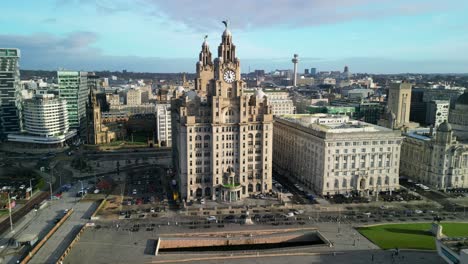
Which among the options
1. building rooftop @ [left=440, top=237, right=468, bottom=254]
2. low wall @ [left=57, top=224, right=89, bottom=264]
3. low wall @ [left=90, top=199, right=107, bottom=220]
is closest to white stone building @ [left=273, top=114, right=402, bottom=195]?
building rooftop @ [left=440, top=237, right=468, bottom=254]

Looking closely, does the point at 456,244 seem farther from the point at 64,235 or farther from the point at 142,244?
the point at 64,235

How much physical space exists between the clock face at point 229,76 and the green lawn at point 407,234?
6726cm

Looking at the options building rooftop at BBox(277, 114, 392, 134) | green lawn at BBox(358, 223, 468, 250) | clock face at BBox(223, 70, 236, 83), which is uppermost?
clock face at BBox(223, 70, 236, 83)

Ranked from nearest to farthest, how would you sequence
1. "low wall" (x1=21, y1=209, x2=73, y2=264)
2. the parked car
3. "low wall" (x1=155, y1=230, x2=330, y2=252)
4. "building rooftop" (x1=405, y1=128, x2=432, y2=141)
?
1. "low wall" (x1=21, y1=209, x2=73, y2=264)
2. "low wall" (x1=155, y1=230, x2=330, y2=252)
3. the parked car
4. "building rooftop" (x1=405, y1=128, x2=432, y2=141)

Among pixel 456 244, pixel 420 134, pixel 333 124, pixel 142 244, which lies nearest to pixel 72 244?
pixel 142 244

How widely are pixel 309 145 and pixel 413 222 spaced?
153 feet

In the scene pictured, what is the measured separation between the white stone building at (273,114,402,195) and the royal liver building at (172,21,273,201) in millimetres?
17977

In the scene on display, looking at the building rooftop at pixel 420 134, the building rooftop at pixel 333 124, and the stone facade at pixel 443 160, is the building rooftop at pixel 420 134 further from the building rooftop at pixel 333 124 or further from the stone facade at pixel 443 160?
the building rooftop at pixel 333 124

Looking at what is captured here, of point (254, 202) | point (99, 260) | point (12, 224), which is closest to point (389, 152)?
point (254, 202)

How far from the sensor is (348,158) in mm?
140625

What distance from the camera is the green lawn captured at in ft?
332

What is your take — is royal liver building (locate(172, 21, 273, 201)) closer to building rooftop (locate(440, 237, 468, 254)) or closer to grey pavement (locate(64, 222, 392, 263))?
grey pavement (locate(64, 222, 392, 263))

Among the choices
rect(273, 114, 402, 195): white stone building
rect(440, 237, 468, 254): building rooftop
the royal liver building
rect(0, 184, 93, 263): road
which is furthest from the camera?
rect(273, 114, 402, 195): white stone building

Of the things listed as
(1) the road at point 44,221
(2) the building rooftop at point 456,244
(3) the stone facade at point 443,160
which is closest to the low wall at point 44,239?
(1) the road at point 44,221
